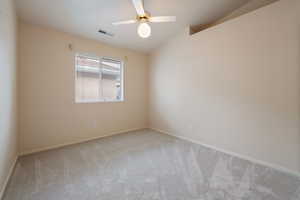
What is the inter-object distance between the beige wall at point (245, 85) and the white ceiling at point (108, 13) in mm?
412

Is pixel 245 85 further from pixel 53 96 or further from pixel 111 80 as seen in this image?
pixel 53 96

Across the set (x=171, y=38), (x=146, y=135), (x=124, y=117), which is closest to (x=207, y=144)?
(x=146, y=135)

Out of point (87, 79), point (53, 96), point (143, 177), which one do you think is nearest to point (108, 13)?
point (87, 79)

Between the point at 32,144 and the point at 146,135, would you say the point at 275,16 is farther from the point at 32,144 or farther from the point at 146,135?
the point at 32,144

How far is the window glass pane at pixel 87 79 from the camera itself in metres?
3.29

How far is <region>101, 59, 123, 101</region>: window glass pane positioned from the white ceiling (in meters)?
0.68

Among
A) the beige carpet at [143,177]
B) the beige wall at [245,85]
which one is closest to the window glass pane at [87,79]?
the beige carpet at [143,177]

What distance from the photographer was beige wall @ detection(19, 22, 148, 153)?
2.54 metres

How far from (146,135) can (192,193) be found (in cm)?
230

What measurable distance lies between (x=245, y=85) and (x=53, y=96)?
12.2 ft

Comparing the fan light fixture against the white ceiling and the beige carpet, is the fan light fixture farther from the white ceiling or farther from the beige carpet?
the beige carpet

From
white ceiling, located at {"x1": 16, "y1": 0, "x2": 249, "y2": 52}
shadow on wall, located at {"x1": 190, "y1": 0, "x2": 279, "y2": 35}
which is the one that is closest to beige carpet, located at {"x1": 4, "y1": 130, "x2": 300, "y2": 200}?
white ceiling, located at {"x1": 16, "y1": 0, "x2": 249, "y2": 52}

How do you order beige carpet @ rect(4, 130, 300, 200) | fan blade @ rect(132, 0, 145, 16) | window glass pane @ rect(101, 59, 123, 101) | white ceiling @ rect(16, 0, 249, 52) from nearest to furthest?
beige carpet @ rect(4, 130, 300, 200) < fan blade @ rect(132, 0, 145, 16) < white ceiling @ rect(16, 0, 249, 52) < window glass pane @ rect(101, 59, 123, 101)

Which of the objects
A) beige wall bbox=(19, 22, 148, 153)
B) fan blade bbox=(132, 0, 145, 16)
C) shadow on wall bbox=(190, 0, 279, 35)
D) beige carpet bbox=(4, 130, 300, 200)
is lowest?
beige carpet bbox=(4, 130, 300, 200)
